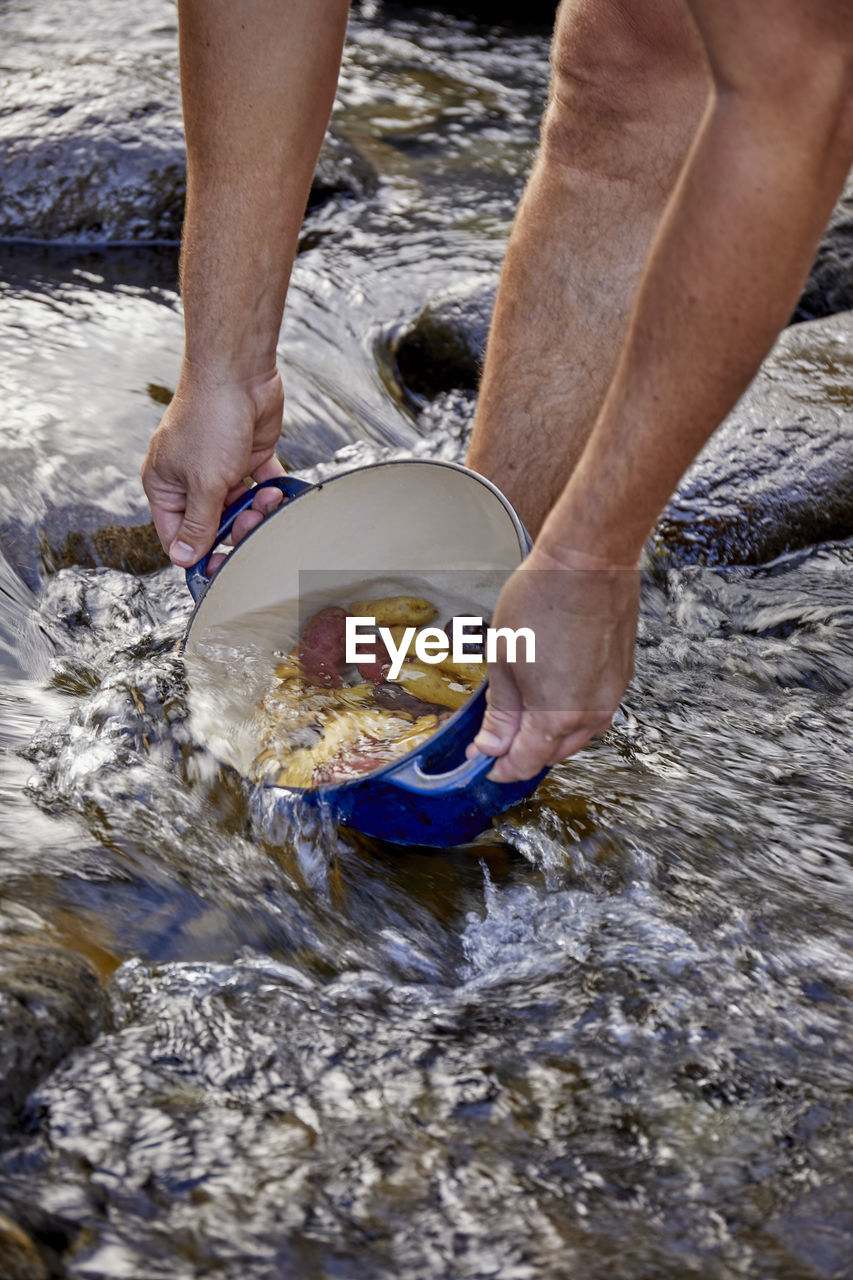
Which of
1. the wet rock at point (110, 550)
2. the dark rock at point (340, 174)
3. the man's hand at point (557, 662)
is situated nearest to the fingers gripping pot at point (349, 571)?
the man's hand at point (557, 662)

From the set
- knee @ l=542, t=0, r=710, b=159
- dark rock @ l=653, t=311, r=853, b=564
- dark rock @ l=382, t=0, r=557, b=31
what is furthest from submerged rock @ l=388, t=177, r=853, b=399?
dark rock @ l=382, t=0, r=557, b=31

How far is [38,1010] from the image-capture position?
112 centimetres

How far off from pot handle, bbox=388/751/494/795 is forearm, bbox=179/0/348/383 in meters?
0.62

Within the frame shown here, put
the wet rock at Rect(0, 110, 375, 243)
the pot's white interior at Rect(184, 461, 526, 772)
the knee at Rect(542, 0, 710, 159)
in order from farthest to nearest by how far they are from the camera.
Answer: the wet rock at Rect(0, 110, 375, 243)
the knee at Rect(542, 0, 710, 159)
the pot's white interior at Rect(184, 461, 526, 772)

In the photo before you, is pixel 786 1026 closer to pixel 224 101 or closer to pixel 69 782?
pixel 69 782

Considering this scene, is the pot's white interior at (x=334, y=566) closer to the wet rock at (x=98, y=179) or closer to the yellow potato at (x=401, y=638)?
the yellow potato at (x=401, y=638)

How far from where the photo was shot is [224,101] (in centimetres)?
151

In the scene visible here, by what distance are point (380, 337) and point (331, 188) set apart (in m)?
0.88

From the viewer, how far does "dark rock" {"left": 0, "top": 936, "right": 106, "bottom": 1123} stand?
3.54 ft

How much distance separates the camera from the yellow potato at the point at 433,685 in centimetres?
169

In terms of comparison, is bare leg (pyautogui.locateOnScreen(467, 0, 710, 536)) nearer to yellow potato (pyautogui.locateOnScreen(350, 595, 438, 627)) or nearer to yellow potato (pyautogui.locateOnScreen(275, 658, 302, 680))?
yellow potato (pyautogui.locateOnScreen(350, 595, 438, 627))

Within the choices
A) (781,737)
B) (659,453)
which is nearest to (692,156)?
(659,453)

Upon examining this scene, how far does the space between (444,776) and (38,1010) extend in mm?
476

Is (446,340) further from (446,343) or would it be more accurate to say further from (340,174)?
(340,174)
